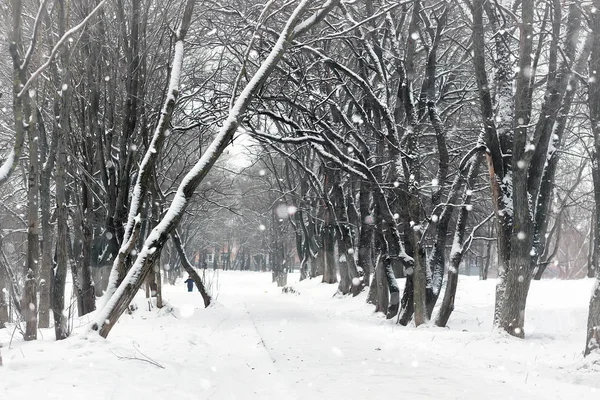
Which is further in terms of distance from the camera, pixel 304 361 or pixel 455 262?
pixel 455 262

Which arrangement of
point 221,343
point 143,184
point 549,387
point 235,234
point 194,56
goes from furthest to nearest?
1. point 235,234
2. point 194,56
3. point 221,343
4. point 143,184
5. point 549,387

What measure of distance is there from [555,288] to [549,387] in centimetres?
1262

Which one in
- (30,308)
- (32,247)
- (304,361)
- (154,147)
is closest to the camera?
(30,308)

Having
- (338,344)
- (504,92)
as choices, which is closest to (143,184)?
(338,344)

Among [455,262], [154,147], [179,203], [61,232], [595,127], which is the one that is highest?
[595,127]

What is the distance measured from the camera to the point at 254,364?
8.36 meters

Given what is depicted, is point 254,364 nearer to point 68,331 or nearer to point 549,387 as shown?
point 68,331

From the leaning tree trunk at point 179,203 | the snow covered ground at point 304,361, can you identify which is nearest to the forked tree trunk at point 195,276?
the snow covered ground at point 304,361

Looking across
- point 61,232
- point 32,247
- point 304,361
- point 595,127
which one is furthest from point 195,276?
point 595,127

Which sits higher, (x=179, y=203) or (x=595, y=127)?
(x=595, y=127)

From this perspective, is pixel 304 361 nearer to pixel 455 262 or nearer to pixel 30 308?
pixel 30 308

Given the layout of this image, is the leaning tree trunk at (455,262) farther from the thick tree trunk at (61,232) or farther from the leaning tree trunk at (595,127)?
the thick tree trunk at (61,232)

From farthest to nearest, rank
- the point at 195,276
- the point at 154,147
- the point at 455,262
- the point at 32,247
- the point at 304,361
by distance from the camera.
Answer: the point at 195,276 → the point at 455,262 → the point at 304,361 → the point at 154,147 → the point at 32,247

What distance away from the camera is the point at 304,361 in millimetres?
8570
